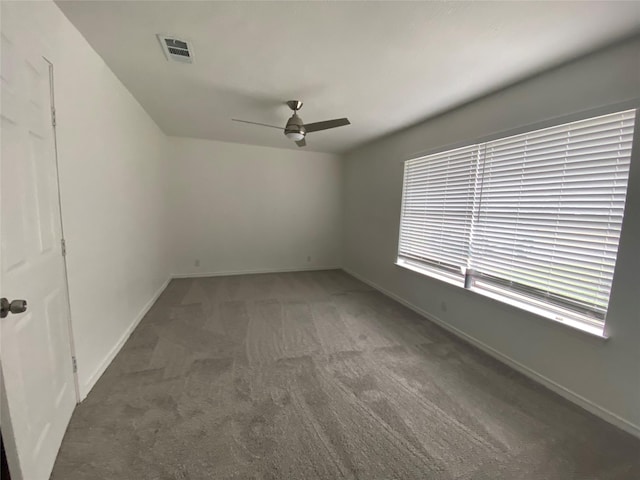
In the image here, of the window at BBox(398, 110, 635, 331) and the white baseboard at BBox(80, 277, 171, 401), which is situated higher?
the window at BBox(398, 110, 635, 331)

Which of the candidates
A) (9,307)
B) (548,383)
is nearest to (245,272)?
(9,307)

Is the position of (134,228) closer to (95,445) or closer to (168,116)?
(168,116)

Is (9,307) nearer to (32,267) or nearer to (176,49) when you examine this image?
(32,267)

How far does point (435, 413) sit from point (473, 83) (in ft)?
8.78

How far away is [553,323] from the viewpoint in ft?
6.49

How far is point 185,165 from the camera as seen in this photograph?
15.1 ft

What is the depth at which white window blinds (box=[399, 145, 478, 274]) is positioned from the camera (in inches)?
109

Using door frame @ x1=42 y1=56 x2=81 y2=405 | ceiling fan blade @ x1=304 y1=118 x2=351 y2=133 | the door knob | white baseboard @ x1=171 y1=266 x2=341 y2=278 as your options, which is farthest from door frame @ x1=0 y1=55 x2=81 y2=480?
white baseboard @ x1=171 y1=266 x2=341 y2=278

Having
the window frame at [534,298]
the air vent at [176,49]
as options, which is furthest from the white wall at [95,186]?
the window frame at [534,298]

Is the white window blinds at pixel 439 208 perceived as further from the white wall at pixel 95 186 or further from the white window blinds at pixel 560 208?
the white wall at pixel 95 186

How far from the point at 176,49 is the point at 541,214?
10.2 feet

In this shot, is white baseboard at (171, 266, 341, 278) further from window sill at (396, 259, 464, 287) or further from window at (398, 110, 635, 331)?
window at (398, 110, 635, 331)

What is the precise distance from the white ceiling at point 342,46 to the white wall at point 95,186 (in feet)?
0.67

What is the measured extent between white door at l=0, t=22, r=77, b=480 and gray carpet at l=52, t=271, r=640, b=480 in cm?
33
